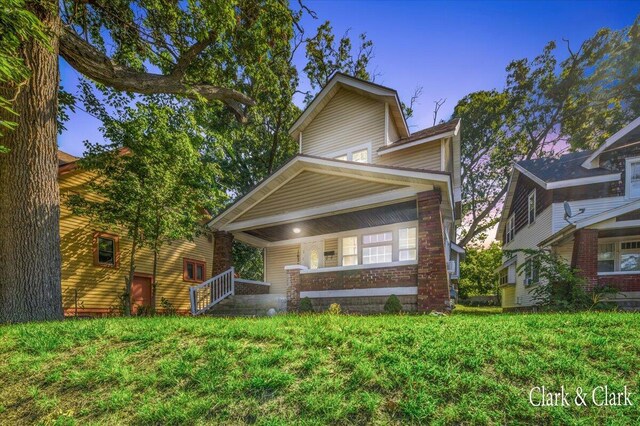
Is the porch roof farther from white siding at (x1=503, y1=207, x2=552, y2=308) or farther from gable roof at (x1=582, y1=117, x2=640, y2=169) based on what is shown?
gable roof at (x1=582, y1=117, x2=640, y2=169)

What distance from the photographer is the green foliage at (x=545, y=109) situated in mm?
22219

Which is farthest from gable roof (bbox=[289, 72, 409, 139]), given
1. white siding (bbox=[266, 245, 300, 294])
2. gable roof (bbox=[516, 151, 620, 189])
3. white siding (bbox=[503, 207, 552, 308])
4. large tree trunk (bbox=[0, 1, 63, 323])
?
large tree trunk (bbox=[0, 1, 63, 323])

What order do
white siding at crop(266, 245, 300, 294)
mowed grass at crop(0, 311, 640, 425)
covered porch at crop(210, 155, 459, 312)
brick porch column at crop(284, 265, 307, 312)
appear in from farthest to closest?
white siding at crop(266, 245, 300, 294)
brick porch column at crop(284, 265, 307, 312)
covered porch at crop(210, 155, 459, 312)
mowed grass at crop(0, 311, 640, 425)

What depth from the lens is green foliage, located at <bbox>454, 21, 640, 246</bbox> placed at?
22.2m

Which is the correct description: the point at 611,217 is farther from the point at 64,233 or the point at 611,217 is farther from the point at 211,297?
the point at 64,233

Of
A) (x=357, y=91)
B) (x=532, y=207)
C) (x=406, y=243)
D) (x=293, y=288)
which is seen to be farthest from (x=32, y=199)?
(x=532, y=207)

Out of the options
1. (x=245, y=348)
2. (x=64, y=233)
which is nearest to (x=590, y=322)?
(x=245, y=348)

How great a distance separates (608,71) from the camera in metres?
22.6

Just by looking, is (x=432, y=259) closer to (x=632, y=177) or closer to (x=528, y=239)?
(x=632, y=177)

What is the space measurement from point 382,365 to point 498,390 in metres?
1.16

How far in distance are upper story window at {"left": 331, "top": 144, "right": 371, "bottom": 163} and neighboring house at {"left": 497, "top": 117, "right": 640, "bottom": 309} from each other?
7.17 m

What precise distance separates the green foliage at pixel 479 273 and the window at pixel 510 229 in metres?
8.96

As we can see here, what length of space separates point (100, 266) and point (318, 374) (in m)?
13.2

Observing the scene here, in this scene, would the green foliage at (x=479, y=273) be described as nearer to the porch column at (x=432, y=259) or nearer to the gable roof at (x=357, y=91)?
the gable roof at (x=357, y=91)
